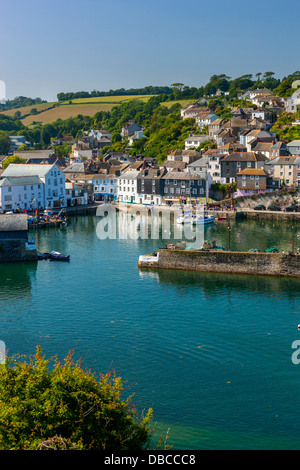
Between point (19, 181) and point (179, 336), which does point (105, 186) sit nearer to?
point (19, 181)

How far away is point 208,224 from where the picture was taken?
1788 inches

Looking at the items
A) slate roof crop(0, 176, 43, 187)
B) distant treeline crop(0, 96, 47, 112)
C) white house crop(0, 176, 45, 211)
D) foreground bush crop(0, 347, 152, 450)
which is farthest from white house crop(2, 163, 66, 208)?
distant treeline crop(0, 96, 47, 112)

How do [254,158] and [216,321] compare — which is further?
[254,158]

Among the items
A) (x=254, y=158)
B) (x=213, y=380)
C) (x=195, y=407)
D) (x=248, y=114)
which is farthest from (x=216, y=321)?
(x=248, y=114)

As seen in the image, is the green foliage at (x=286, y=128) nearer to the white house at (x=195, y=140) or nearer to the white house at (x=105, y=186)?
the white house at (x=195, y=140)

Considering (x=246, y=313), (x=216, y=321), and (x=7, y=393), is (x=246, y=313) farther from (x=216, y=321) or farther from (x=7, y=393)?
(x=7, y=393)

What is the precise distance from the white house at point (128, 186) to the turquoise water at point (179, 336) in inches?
995

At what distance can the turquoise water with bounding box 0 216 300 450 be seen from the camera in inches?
575

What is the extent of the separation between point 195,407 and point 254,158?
43704mm

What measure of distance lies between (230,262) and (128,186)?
32254 millimetres

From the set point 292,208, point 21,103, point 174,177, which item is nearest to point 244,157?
point 174,177

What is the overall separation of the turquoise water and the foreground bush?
279 cm

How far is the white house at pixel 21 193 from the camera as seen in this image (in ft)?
166

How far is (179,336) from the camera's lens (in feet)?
66.1
